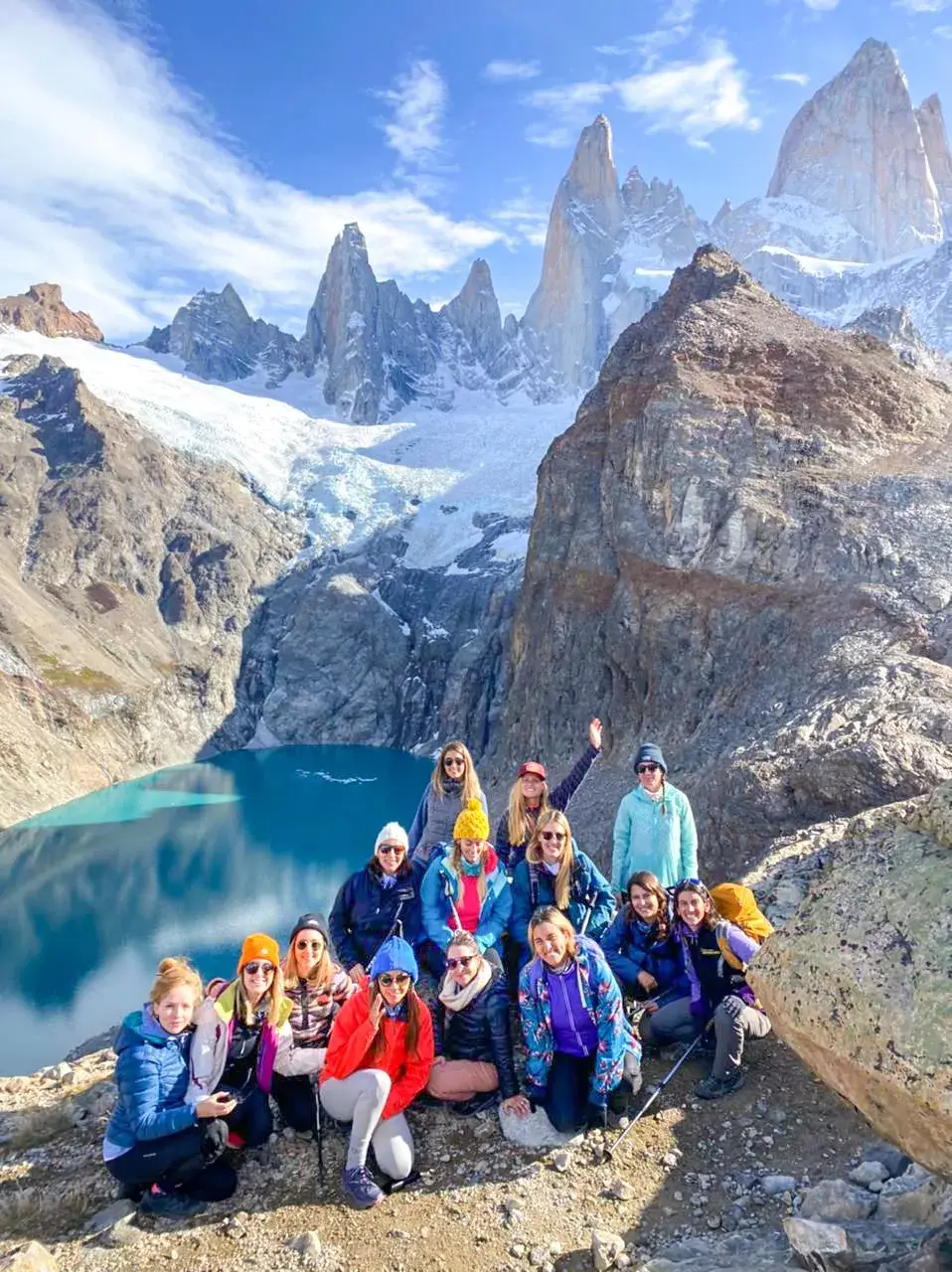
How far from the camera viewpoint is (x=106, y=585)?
327 ft

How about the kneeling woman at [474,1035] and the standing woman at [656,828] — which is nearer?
the kneeling woman at [474,1035]

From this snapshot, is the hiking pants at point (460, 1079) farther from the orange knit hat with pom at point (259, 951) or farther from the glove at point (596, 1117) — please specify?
the orange knit hat with pom at point (259, 951)

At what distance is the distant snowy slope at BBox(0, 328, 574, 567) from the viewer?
131625 mm

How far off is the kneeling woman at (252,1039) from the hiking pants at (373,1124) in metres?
0.59

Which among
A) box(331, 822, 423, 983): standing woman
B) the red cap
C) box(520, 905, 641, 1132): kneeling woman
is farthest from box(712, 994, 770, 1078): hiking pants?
box(331, 822, 423, 983): standing woman

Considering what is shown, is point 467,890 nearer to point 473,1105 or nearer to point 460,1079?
point 460,1079

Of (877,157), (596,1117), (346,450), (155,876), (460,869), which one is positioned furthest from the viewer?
(877,157)

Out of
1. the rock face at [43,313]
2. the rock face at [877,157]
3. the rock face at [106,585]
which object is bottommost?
the rock face at [106,585]

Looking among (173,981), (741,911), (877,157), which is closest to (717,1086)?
(741,911)

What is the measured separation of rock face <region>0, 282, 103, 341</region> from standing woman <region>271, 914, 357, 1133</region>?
177 metres

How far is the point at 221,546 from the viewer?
11619 centimetres

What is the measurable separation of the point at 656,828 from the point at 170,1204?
5653 millimetres

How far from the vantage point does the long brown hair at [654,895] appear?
7.90m

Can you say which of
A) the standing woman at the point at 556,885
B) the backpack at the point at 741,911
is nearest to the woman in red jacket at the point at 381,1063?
the standing woman at the point at 556,885
